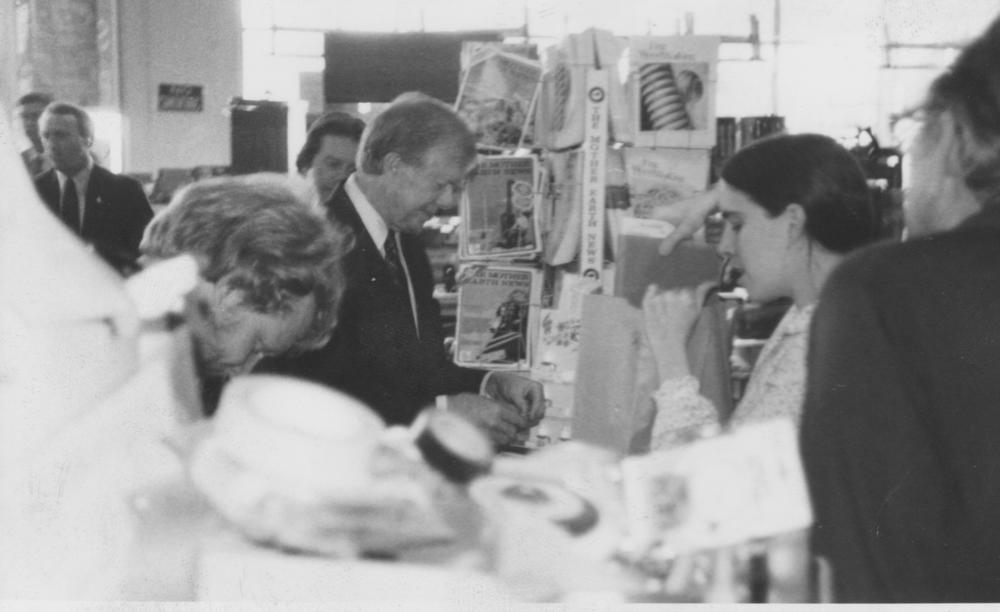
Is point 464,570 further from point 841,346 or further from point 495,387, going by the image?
point 495,387

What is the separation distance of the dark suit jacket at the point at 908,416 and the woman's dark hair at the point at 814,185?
60cm

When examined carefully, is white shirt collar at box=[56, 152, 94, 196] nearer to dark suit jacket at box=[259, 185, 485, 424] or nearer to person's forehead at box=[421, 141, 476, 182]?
dark suit jacket at box=[259, 185, 485, 424]

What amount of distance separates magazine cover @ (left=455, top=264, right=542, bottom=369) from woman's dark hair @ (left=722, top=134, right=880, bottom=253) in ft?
3.75

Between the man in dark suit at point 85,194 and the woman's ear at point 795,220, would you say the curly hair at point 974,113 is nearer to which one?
the woman's ear at point 795,220

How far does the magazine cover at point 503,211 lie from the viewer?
2648 mm

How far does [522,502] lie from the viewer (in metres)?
0.92

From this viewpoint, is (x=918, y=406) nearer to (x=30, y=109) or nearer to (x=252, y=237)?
(x=252, y=237)

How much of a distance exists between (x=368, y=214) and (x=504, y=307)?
94 centimetres

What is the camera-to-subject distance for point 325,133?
3.18 m

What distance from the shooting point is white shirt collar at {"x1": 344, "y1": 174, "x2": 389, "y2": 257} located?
1873 mm

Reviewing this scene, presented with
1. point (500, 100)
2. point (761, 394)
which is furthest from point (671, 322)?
point (500, 100)

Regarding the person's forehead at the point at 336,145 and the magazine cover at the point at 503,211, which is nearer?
the magazine cover at the point at 503,211

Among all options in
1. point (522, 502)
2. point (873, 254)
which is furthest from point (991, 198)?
point (522, 502)

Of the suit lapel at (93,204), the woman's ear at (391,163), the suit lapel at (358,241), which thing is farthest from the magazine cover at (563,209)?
the suit lapel at (93,204)
